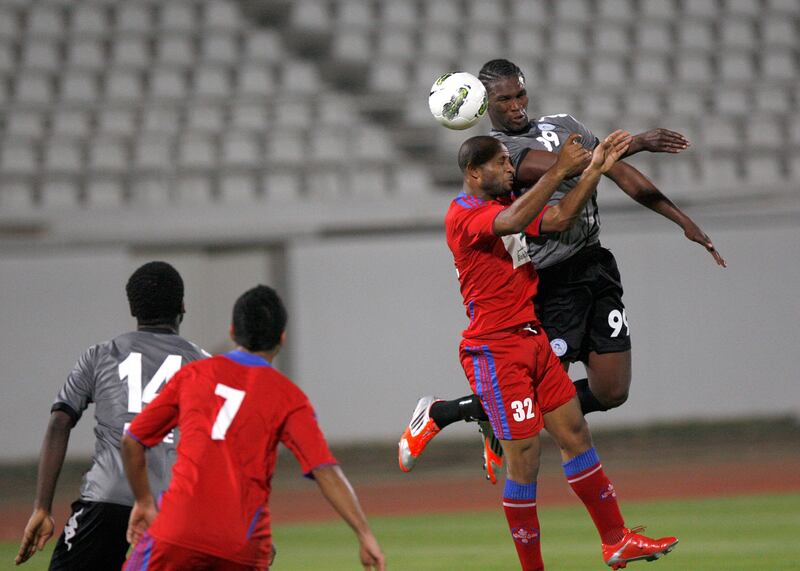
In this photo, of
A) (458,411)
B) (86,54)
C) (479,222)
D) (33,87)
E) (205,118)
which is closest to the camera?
(479,222)

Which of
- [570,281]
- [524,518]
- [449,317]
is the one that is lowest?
[449,317]

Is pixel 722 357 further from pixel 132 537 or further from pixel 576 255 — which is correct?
pixel 132 537

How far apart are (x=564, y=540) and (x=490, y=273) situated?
152 inches

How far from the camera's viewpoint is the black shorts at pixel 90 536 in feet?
16.3

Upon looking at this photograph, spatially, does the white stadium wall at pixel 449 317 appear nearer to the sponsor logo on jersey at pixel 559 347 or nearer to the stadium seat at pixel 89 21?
the stadium seat at pixel 89 21

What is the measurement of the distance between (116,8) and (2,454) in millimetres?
7538

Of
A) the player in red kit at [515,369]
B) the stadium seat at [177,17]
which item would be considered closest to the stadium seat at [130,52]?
the stadium seat at [177,17]

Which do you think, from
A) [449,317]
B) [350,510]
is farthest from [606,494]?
[449,317]

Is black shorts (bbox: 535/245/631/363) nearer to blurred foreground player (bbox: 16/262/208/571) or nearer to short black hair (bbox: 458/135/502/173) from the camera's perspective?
short black hair (bbox: 458/135/502/173)

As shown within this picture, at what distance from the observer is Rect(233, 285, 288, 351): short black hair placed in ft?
13.8

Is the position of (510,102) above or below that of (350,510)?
above

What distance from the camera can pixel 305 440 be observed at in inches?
161

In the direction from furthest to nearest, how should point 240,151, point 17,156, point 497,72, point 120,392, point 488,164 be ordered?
point 240,151 → point 17,156 → point 497,72 → point 488,164 → point 120,392

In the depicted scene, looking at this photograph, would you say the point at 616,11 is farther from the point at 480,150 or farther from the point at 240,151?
the point at 480,150
